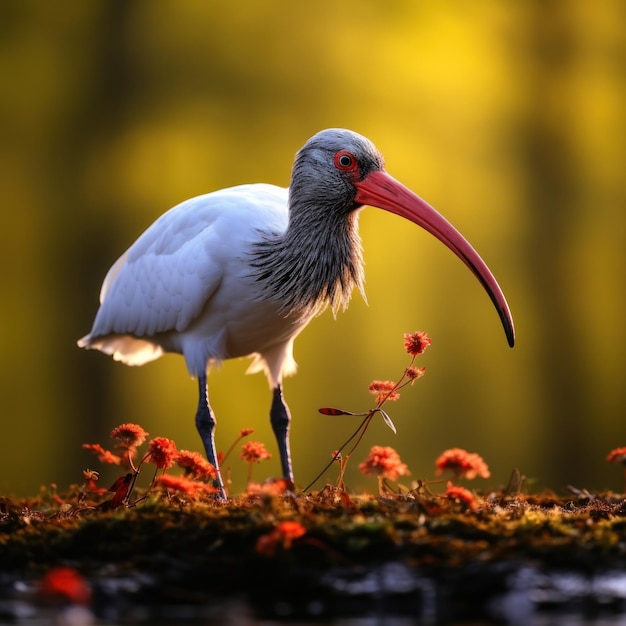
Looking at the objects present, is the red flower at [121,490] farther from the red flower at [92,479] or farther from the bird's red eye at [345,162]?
the bird's red eye at [345,162]

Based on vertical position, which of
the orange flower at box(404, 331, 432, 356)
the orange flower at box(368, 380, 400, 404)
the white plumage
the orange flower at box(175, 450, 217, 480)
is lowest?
the orange flower at box(175, 450, 217, 480)

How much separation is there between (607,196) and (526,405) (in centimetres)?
Answer: 385

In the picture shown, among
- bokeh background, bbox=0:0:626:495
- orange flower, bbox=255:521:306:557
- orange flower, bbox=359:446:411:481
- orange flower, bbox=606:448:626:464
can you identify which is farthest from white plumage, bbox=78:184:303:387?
bokeh background, bbox=0:0:626:495

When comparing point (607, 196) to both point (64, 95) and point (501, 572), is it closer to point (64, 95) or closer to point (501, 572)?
point (64, 95)

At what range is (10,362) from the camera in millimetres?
15398

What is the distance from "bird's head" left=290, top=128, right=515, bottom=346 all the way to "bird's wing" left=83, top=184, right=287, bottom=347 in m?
0.36

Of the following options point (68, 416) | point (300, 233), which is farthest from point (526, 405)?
point (300, 233)

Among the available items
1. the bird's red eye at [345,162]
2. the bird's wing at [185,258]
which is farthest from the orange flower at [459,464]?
the bird's wing at [185,258]

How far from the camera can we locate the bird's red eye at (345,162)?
5309 millimetres

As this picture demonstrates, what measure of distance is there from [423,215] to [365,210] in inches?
433

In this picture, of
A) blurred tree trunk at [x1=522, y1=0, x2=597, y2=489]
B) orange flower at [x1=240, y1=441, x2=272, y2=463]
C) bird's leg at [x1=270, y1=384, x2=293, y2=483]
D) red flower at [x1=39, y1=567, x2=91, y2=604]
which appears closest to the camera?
red flower at [x1=39, y1=567, x2=91, y2=604]

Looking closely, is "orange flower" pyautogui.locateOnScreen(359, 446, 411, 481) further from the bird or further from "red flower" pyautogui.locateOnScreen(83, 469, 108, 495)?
the bird

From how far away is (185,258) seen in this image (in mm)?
5719

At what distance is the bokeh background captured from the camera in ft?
45.5
